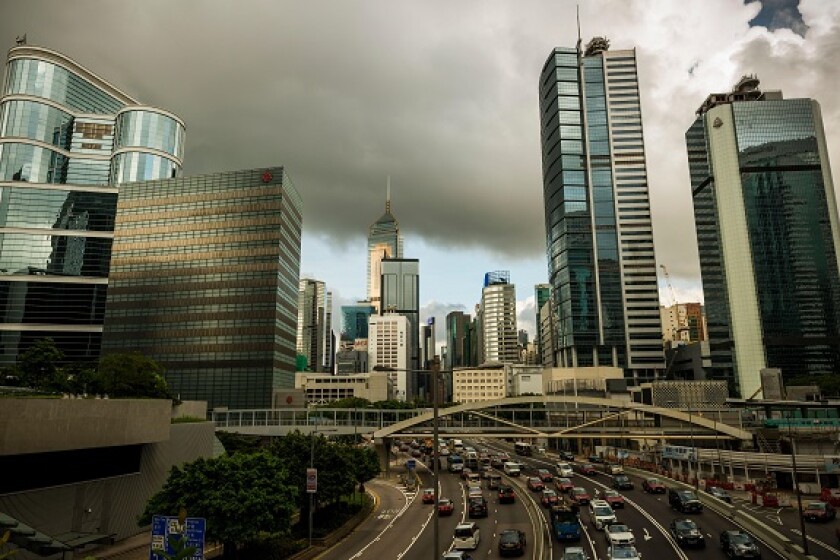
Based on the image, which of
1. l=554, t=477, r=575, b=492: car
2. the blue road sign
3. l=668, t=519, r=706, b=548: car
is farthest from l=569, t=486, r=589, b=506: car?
the blue road sign

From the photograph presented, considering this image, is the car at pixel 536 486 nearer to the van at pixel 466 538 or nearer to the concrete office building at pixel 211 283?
the van at pixel 466 538

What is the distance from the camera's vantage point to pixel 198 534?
19062 mm

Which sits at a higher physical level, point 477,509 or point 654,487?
point 654,487

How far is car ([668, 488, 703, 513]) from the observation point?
47375mm

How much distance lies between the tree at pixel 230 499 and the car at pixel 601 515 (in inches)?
874

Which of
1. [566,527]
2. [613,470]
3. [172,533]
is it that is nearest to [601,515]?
[566,527]

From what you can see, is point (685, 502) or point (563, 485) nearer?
point (685, 502)

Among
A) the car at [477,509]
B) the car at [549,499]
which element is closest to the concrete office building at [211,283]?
the car at [549,499]

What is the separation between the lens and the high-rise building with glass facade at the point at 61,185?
146 m

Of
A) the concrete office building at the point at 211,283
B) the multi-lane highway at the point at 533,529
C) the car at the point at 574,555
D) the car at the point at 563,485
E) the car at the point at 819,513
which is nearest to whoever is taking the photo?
the car at the point at 574,555

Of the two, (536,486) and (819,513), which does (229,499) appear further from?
(819,513)

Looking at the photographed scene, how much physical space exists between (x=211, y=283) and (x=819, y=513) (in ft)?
389

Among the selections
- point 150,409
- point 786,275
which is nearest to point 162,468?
point 150,409

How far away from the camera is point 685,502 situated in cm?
4788
